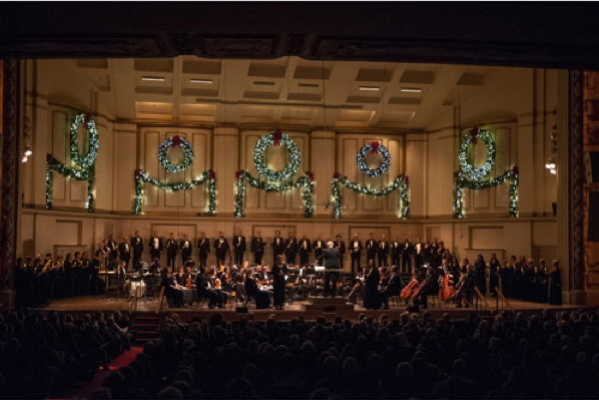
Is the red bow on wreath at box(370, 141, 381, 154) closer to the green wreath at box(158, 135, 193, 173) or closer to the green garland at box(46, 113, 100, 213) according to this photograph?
the green wreath at box(158, 135, 193, 173)

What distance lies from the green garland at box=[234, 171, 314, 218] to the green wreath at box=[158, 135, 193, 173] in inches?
84.8

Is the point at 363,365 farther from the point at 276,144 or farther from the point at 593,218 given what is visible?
the point at 276,144

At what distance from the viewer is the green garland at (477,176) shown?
2533 cm

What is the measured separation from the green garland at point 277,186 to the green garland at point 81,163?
595cm

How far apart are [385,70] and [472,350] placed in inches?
723

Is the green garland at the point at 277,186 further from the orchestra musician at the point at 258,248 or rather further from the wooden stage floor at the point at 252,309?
the wooden stage floor at the point at 252,309

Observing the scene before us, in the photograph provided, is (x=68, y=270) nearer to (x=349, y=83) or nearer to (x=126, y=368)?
(x=349, y=83)

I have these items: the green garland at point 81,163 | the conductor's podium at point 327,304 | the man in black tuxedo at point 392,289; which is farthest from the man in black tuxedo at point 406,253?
the green garland at point 81,163

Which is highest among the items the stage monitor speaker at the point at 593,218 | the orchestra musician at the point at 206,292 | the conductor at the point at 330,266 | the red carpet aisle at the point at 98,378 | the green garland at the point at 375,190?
the green garland at the point at 375,190

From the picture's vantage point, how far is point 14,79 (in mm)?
19484

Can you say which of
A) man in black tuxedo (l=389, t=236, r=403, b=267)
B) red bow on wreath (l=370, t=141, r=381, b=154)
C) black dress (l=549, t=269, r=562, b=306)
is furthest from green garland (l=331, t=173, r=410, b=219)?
black dress (l=549, t=269, r=562, b=306)

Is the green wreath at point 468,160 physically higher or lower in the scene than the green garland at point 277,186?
higher

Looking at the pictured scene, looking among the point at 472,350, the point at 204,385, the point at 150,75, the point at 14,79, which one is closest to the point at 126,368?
the point at 204,385

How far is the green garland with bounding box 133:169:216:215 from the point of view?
2834cm
